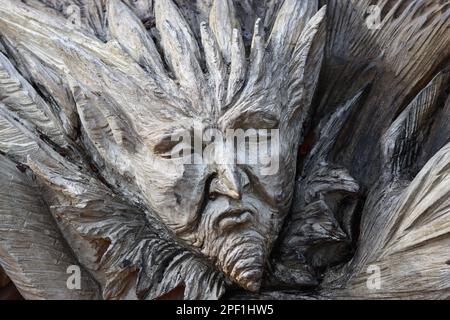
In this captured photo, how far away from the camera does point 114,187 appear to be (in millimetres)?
1064

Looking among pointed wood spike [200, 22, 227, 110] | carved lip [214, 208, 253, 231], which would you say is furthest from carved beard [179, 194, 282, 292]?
pointed wood spike [200, 22, 227, 110]

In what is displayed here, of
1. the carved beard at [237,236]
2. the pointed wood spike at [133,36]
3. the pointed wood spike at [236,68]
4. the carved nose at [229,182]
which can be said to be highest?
the pointed wood spike at [133,36]

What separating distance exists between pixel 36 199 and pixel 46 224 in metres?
0.04

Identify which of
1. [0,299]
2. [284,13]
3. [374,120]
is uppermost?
[284,13]

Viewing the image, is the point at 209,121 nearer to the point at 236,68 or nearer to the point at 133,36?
the point at 236,68

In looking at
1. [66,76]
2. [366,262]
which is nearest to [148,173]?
[66,76]

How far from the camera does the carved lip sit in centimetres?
96

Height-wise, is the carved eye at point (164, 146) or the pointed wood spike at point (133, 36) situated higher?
the pointed wood spike at point (133, 36)

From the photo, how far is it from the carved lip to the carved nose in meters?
0.02

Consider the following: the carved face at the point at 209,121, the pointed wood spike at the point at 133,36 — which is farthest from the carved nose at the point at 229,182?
the pointed wood spike at the point at 133,36

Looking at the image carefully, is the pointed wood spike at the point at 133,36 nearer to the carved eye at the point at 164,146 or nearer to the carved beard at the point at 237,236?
the carved eye at the point at 164,146

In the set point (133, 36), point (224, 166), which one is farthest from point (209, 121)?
point (133, 36)

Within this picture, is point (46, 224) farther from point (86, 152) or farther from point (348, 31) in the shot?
point (348, 31)

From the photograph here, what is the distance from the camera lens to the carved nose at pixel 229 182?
3.12ft
